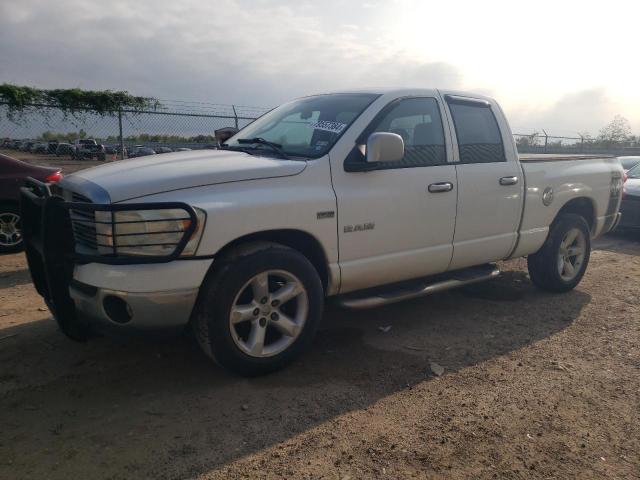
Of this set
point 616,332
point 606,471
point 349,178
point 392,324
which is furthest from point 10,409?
point 616,332

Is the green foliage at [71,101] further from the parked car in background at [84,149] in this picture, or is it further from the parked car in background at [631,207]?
the parked car in background at [631,207]

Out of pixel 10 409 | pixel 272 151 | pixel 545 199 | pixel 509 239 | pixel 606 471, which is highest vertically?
pixel 272 151

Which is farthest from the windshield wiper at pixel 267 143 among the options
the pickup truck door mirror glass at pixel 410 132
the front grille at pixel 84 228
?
the front grille at pixel 84 228

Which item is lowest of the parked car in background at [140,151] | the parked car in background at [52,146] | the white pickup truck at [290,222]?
the white pickup truck at [290,222]

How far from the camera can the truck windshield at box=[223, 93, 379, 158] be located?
374 centimetres

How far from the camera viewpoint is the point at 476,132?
180 inches

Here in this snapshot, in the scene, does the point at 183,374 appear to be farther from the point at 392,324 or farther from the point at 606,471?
the point at 606,471

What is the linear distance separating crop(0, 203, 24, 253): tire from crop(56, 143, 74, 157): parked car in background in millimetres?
7899

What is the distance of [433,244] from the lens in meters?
4.14

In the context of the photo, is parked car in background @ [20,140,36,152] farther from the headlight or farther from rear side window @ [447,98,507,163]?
rear side window @ [447,98,507,163]

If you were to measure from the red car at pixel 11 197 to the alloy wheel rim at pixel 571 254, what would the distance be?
20.7 feet

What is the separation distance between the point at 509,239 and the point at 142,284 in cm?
336

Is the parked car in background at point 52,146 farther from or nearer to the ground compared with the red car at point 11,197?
farther from the ground

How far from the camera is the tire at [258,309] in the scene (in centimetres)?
305
